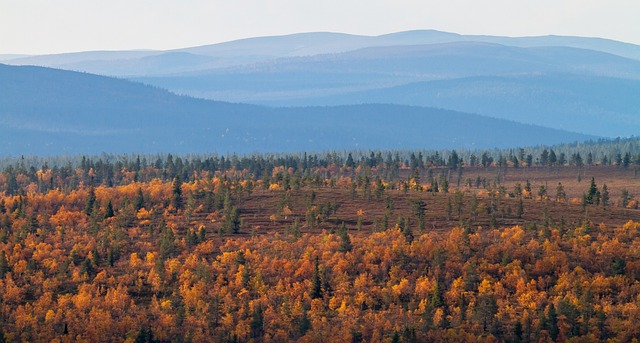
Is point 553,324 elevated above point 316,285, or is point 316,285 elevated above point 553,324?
point 316,285

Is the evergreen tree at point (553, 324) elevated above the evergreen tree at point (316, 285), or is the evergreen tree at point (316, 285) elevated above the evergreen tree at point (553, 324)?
the evergreen tree at point (316, 285)

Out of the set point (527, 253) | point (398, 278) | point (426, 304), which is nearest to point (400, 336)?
point (426, 304)

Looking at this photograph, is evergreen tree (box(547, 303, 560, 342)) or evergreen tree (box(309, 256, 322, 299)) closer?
evergreen tree (box(547, 303, 560, 342))

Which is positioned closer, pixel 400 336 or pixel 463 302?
pixel 400 336

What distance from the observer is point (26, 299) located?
19362 centimetres

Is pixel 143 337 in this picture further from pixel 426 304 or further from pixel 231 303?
pixel 426 304

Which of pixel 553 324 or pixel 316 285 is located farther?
pixel 316 285

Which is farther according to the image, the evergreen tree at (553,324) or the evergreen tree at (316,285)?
the evergreen tree at (316,285)

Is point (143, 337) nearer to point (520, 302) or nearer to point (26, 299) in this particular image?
point (26, 299)

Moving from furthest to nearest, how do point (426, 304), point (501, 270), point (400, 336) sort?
point (501, 270), point (426, 304), point (400, 336)

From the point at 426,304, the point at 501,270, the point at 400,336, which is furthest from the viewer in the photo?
the point at 501,270

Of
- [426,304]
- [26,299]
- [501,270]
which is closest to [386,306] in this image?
[426,304]

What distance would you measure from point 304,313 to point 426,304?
53.8 feet

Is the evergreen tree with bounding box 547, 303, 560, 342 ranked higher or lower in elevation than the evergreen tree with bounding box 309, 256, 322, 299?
lower
